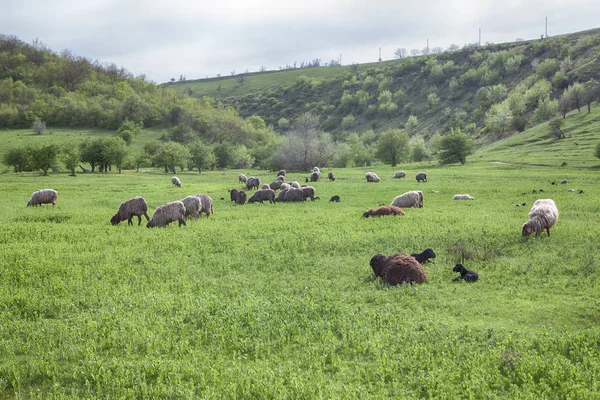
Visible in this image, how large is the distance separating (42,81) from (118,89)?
23341 millimetres

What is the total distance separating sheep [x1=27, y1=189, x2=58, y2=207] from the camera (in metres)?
30.0

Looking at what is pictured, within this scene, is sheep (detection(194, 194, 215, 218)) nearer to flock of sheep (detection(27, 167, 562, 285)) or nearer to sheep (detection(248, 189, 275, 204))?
flock of sheep (detection(27, 167, 562, 285))

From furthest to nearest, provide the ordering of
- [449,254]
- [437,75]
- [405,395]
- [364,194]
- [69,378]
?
1. [437,75]
2. [364,194]
3. [449,254]
4. [69,378]
5. [405,395]

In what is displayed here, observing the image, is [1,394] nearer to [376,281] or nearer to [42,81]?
[376,281]

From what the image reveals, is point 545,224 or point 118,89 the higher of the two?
point 118,89

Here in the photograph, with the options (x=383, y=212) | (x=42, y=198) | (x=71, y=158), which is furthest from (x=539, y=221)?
(x=71, y=158)

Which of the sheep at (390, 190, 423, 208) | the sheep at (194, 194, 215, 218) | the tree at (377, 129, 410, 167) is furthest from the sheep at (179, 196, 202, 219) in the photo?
the tree at (377, 129, 410, 167)

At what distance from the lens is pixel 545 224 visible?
1636cm

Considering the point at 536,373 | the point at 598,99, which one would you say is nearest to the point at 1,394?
the point at 536,373

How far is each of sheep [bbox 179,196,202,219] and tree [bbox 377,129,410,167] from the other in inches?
2306

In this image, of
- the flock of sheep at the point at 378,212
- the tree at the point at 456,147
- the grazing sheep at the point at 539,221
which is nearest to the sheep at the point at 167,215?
the flock of sheep at the point at 378,212

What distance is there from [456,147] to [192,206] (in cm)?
5400

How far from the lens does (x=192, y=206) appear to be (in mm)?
23625

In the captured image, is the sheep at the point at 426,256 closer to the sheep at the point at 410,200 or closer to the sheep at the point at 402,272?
the sheep at the point at 402,272
